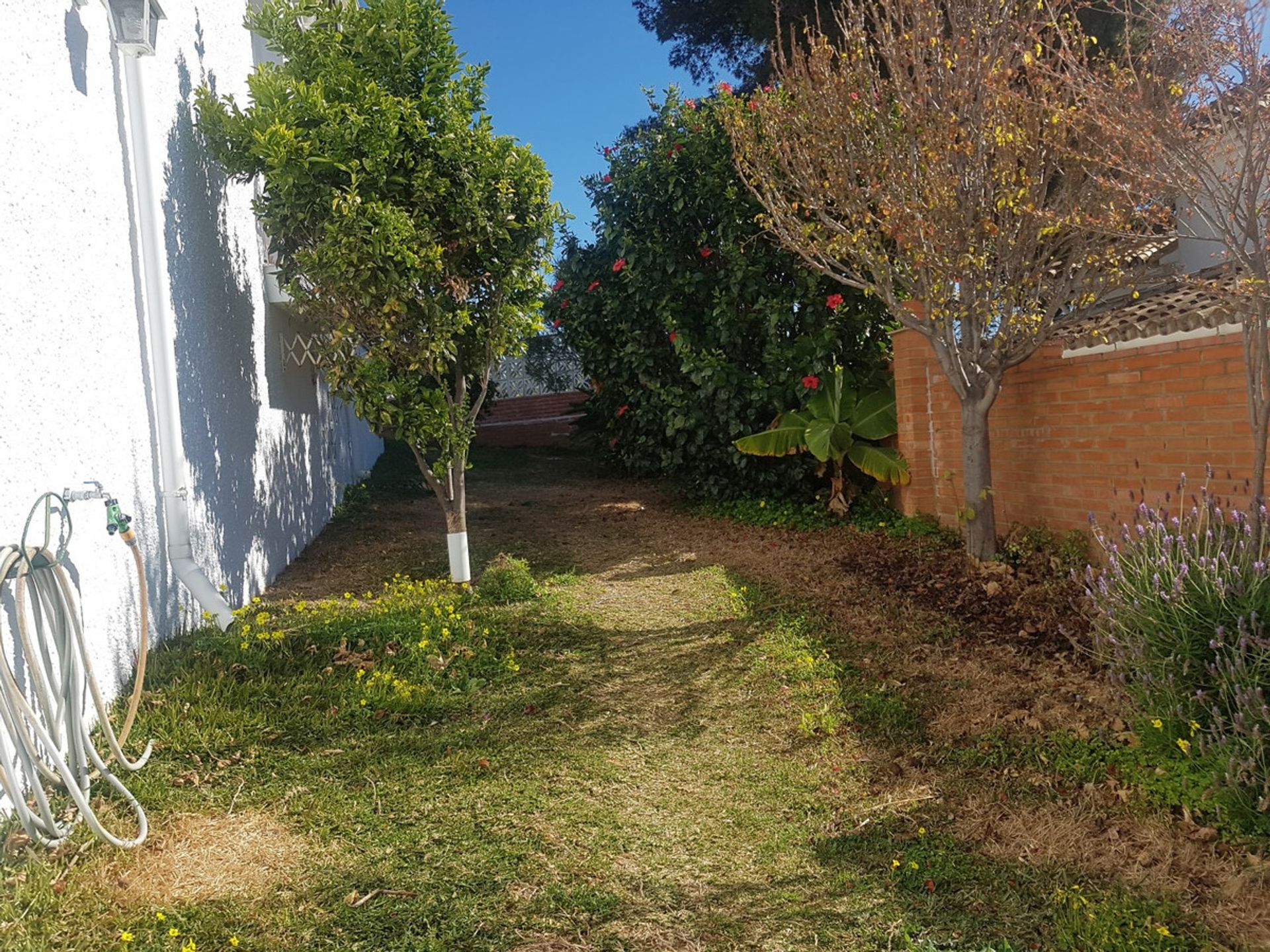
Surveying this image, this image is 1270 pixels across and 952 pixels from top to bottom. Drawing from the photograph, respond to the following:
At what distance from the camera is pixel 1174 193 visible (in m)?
4.71

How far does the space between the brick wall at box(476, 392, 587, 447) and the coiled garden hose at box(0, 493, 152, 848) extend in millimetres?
12824

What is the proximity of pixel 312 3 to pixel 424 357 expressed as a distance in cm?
269

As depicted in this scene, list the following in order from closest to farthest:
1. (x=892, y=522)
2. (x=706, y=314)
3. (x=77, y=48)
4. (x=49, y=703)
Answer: (x=49, y=703), (x=77, y=48), (x=892, y=522), (x=706, y=314)

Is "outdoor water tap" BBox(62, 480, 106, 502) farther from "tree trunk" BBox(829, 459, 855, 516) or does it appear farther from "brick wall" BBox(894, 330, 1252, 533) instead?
"tree trunk" BBox(829, 459, 855, 516)

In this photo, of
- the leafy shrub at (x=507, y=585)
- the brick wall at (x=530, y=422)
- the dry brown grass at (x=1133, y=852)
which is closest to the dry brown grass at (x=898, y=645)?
the dry brown grass at (x=1133, y=852)

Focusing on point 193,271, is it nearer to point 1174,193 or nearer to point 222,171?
point 222,171

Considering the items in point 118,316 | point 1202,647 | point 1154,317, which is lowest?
point 1202,647

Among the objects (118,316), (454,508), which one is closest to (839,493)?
(454,508)

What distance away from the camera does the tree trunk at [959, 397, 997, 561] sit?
7.26m

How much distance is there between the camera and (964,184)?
6348mm

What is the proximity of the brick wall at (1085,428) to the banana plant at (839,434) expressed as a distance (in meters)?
0.29

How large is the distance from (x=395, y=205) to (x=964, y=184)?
160 inches

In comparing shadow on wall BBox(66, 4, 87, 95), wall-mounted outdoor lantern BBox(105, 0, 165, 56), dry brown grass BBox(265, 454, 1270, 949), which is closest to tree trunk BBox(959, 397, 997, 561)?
dry brown grass BBox(265, 454, 1270, 949)

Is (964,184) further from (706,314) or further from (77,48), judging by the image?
(77,48)
